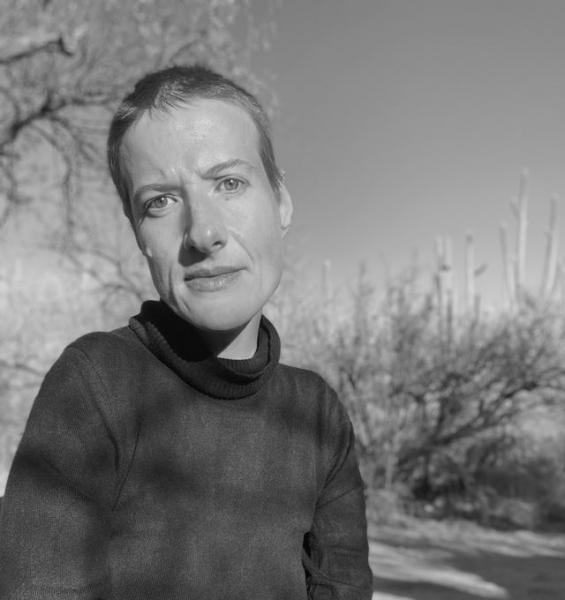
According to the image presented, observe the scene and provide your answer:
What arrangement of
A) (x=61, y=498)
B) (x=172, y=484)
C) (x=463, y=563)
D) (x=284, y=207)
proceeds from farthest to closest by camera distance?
1. (x=463, y=563)
2. (x=284, y=207)
3. (x=172, y=484)
4. (x=61, y=498)

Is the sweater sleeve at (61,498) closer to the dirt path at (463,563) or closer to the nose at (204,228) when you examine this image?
the nose at (204,228)

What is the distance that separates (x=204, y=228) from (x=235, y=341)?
20cm

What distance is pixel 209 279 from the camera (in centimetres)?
100

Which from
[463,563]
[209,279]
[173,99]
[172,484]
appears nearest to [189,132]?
[173,99]

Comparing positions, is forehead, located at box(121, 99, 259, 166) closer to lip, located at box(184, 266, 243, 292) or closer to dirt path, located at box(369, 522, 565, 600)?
lip, located at box(184, 266, 243, 292)

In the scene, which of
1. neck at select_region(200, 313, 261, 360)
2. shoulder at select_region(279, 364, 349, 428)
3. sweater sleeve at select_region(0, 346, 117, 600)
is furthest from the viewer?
shoulder at select_region(279, 364, 349, 428)

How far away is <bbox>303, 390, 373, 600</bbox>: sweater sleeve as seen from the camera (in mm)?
1146

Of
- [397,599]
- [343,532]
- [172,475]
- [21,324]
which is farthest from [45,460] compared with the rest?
[21,324]

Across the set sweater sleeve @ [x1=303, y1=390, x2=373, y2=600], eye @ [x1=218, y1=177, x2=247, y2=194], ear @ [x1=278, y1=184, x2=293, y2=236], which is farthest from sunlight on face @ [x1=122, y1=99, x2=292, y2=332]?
sweater sleeve @ [x1=303, y1=390, x2=373, y2=600]

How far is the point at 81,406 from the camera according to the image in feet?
2.90

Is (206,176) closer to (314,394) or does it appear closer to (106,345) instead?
(106,345)

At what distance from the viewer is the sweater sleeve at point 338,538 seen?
1146mm

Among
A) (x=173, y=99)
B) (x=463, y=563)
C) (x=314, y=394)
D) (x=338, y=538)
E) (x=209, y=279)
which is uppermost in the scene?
(x=173, y=99)

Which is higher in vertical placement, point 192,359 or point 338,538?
point 192,359
